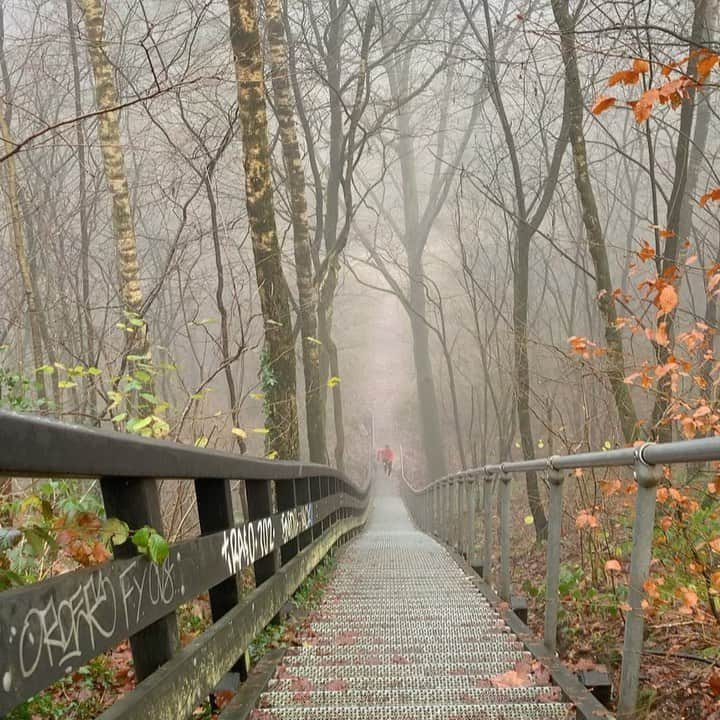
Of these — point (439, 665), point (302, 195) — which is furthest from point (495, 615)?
point (302, 195)

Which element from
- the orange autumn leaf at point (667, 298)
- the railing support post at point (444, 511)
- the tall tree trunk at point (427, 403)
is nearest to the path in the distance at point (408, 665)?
the orange autumn leaf at point (667, 298)

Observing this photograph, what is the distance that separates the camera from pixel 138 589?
2.08 m

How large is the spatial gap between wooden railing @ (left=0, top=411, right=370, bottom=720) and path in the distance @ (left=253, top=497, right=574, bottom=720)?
0.33 m

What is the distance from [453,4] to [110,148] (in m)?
8.41

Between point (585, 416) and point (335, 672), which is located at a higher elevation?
point (585, 416)

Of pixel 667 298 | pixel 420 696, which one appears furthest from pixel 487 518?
pixel 420 696

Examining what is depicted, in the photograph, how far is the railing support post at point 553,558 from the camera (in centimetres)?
391

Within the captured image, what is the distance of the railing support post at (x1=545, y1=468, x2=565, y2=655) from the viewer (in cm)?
391

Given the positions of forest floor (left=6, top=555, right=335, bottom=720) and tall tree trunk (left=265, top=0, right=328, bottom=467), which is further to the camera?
tall tree trunk (left=265, top=0, right=328, bottom=467)

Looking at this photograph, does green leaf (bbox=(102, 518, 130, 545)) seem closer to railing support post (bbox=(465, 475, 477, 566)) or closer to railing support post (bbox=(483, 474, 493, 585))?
railing support post (bbox=(483, 474, 493, 585))

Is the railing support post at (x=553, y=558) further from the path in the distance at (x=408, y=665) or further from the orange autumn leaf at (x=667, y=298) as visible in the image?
the orange autumn leaf at (x=667, y=298)

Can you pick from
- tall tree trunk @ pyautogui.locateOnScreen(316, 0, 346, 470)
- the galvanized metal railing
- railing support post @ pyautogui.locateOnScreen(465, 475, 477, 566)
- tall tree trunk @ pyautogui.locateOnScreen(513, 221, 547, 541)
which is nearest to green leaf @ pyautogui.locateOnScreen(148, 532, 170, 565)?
the galvanized metal railing

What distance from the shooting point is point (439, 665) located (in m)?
3.89

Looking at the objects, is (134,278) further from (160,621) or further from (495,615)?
(160,621)
